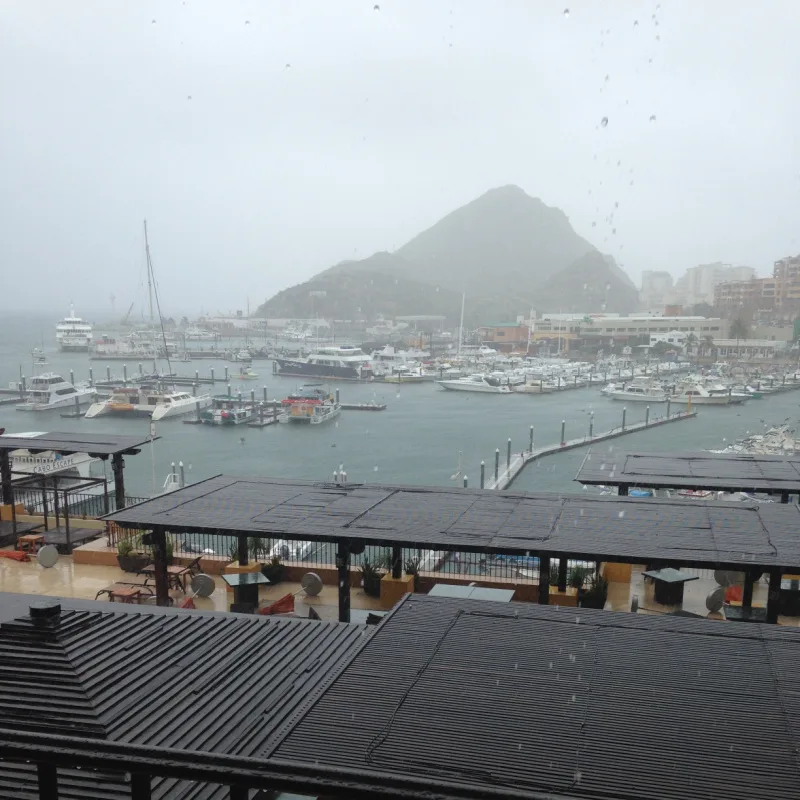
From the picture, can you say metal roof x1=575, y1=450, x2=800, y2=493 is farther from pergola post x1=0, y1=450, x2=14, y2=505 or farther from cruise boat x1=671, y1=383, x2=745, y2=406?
cruise boat x1=671, y1=383, x2=745, y2=406

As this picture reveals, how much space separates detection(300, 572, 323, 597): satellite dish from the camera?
4.88m

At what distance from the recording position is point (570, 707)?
2.12m

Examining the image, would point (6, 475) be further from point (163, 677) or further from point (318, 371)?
point (318, 371)

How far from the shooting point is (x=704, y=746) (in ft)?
6.26

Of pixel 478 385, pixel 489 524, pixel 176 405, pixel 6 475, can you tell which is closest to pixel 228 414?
pixel 176 405

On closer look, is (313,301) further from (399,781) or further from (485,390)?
(399,781)

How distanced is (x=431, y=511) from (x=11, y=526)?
4177mm

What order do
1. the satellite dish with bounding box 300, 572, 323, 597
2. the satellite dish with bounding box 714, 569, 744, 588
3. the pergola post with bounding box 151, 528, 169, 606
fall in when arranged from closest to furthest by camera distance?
the pergola post with bounding box 151, 528, 169, 606, the satellite dish with bounding box 300, 572, 323, 597, the satellite dish with bounding box 714, 569, 744, 588

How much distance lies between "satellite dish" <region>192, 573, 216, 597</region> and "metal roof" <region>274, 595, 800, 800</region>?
2.47 metres

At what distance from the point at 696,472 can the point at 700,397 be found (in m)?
31.8

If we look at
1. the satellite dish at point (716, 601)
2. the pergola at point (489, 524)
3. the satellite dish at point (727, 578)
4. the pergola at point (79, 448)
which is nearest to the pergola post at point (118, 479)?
the pergola at point (79, 448)

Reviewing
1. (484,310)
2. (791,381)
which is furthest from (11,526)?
(484,310)

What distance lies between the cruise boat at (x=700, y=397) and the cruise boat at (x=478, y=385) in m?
9.48

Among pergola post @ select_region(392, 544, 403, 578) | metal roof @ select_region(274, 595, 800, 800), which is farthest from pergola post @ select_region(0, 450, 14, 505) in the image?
metal roof @ select_region(274, 595, 800, 800)
